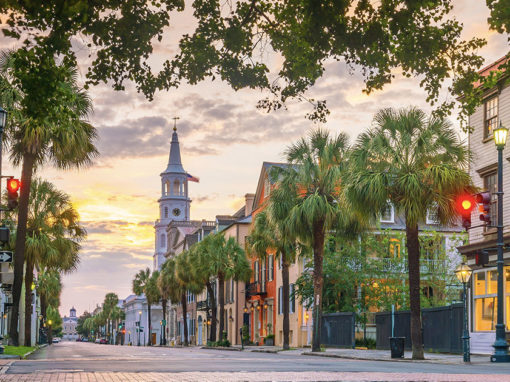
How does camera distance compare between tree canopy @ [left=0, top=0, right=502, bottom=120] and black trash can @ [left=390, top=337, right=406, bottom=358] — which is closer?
tree canopy @ [left=0, top=0, right=502, bottom=120]

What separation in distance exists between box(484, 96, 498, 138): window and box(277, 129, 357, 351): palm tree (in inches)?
303

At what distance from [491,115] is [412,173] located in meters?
5.90

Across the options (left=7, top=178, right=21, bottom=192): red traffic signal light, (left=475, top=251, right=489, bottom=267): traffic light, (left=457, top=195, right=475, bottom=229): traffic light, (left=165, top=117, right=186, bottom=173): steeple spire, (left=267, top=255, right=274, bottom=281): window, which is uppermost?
(left=165, top=117, right=186, bottom=173): steeple spire

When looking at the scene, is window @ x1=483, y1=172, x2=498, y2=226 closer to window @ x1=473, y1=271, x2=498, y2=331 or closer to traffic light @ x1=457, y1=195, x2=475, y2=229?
window @ x1=473, y1=271, x2=498, y2=331

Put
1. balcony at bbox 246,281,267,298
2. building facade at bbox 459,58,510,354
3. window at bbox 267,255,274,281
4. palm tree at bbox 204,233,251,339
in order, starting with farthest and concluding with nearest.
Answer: balcony at bbox 246,281,267,298
window at bbox 267,255,274,281
palm tree at bbox 204,233,251,339
building facade at bbox 459,58,510,354

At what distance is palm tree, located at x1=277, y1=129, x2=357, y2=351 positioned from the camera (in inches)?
1448

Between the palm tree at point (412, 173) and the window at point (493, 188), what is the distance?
3.25 m

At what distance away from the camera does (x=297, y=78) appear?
40.1 feet

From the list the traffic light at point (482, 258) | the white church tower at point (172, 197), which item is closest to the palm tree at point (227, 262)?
the traffic light at point (482, 258)

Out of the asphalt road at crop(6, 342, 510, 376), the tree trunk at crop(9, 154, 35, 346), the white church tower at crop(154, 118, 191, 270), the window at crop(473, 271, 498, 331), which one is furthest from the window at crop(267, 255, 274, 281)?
the white church tower at crop(154, 118, 191, 270)

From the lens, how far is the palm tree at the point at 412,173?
88.8 feet

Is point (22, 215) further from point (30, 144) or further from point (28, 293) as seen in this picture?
point (28, 293)

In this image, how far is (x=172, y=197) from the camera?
150875 millimetres

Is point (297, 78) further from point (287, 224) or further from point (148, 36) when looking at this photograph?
point (287, 224)
